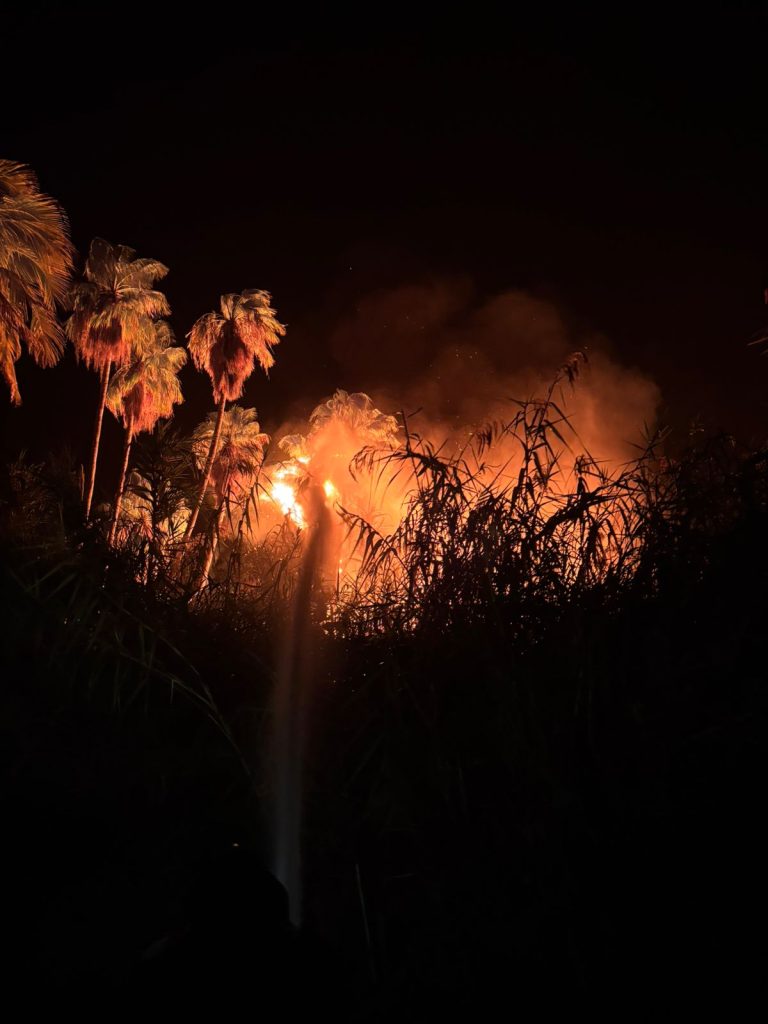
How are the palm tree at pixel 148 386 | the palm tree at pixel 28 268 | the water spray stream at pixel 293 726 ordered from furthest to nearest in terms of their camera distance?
Answer: the palm tree at pixel 148 386 → the palm tree at pixel 28 268 → the water spray stream at pixel 293 726

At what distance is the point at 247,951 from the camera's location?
2189 millimetres

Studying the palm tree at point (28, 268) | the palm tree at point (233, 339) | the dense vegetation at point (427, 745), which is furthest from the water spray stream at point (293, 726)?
the palm tree at point (233, 339)

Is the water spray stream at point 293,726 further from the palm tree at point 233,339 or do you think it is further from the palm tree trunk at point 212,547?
A: the palm tree at point 233,339

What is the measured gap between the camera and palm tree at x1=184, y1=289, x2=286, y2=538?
86.3 ft

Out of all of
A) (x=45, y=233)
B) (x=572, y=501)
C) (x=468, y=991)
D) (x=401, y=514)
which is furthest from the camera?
(x=45, y=233)

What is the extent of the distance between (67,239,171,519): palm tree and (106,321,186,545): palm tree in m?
1.17

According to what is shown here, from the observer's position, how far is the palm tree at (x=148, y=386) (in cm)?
2405

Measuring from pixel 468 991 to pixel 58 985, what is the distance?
186 centimetres

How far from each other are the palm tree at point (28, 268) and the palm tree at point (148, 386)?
31.0 feet

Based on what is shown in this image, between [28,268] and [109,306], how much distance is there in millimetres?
8979

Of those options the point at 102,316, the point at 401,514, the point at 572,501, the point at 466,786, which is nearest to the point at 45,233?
the point at 102,316

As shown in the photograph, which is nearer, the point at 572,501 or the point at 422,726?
the point at 422,726

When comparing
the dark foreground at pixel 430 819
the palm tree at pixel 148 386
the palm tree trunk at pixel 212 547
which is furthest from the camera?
the palm tree at pixel 148 386

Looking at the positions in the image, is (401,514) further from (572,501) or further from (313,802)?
(313,802)
